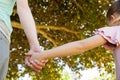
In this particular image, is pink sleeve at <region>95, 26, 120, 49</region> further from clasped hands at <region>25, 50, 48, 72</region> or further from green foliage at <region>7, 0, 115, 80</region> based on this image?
green foliage at <region>7, 0, 115, 80</region>

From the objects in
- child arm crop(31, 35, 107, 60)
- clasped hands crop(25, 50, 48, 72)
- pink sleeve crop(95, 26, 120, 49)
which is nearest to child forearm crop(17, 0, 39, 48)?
clasped hands crop(25, 50, 48, 72)

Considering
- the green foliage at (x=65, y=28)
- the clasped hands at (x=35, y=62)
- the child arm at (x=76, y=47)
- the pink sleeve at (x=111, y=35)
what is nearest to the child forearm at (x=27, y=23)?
the clasped hands at (x=35, y=62)

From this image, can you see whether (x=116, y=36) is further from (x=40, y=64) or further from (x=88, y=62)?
(x=88, y=62)

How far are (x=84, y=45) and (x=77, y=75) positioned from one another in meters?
10.4

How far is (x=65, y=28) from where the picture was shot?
35.2 feet

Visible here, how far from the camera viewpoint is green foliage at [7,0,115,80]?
9984 mm

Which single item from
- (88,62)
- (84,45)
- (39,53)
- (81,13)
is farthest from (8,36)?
(88,62)

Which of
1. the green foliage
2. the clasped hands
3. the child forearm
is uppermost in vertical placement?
the green foliage

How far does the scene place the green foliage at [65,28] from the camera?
32.8 ft

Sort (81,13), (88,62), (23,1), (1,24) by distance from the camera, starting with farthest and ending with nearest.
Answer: (88,62) < (81,13) < (23,1) < (1,24)

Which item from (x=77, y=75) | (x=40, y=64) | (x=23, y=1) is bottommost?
(x=40, y=64)

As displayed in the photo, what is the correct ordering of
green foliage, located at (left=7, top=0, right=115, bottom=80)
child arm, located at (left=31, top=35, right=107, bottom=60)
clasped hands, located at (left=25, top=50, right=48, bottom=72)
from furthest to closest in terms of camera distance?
green foliage, located at (left=7, top=0, right=115, bottom=80), clasped hands, located at (left=25, top=50, right=48, bottom=72), child arm, located at (left=31, top=35, right=107, bottom=60)

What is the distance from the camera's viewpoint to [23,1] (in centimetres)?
263

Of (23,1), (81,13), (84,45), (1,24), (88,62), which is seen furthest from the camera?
Answer: (88,62)
